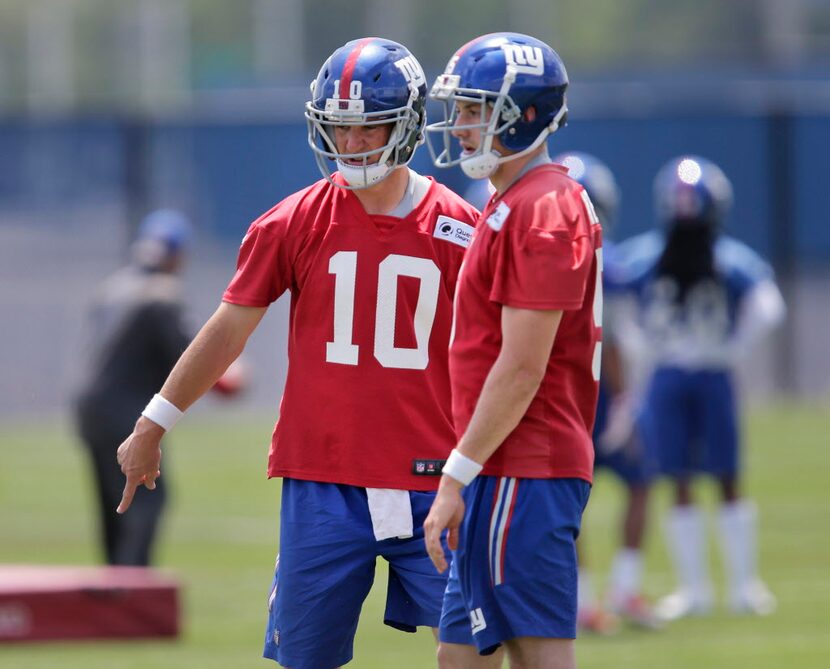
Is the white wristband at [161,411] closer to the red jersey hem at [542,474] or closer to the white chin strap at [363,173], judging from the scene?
the white chin strap at [363,173]

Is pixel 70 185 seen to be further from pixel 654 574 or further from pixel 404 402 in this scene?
pixel 404 402

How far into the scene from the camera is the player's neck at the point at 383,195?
17.8 ft

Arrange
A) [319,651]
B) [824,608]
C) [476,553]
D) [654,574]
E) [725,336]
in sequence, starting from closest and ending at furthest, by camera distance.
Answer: [476,553] → [319,651] → [824,608] → [725,336] → [654,574]

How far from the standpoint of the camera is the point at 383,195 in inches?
214

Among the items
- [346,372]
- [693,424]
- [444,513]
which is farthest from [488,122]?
[693,424]

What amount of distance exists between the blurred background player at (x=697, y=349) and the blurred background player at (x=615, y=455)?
18.5 inches

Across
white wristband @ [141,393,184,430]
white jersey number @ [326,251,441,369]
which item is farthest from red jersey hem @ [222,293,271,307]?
white wristband @ [141,393,184,430]

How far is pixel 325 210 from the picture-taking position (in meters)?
5.43

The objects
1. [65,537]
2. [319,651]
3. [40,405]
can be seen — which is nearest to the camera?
[319,651]

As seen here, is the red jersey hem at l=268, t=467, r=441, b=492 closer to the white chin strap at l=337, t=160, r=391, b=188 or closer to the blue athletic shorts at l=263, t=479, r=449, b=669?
the blue athletic shorts at l=263, t=479, r=449, b=669

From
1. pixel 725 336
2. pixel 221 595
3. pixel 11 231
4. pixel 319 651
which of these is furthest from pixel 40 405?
pixel 319 651

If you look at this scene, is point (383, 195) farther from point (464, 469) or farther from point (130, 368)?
point (130, 368)

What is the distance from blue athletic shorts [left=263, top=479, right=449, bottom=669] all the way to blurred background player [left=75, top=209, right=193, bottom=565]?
453 centimetres

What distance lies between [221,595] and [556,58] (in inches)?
242
